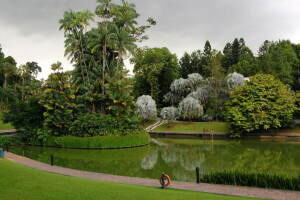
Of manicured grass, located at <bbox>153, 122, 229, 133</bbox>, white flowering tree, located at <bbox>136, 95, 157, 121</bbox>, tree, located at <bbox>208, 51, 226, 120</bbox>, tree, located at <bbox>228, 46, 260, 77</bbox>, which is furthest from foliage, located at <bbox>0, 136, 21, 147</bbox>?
tree, located at <bbox>228, 46, 260, 77</bbox>

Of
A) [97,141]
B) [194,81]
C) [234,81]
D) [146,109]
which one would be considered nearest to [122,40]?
[97,141]

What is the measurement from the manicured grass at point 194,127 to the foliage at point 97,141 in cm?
1555

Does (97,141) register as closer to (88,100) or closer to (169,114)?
(88,100)

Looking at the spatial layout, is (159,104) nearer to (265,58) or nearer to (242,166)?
(265,58)

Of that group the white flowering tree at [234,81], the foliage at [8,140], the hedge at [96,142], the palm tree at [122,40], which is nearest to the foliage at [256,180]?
the hedge at [96,142]

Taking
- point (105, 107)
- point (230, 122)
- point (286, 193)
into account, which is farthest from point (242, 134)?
point (286, 193)

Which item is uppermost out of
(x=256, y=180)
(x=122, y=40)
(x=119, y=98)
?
(x=122, y=40)

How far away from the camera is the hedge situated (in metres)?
29.4

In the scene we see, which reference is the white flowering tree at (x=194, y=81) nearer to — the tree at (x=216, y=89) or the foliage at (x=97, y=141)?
the tree at (x=216, y=89)

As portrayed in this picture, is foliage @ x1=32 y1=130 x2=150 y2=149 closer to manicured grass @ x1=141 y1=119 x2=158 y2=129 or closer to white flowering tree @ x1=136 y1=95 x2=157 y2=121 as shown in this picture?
white flowering tree @ x1=136 y1=95 x2=157 y2=121

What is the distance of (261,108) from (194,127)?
38.3ft

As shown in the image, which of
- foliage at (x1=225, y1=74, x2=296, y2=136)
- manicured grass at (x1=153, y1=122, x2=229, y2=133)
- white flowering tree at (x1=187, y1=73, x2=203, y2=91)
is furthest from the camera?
white flowering tree at (x1=187, y1=73, x2=203, y2=91)

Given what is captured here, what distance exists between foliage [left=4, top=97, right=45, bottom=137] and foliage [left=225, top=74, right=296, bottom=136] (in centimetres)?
2658

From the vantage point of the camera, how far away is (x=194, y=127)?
1807 inches
